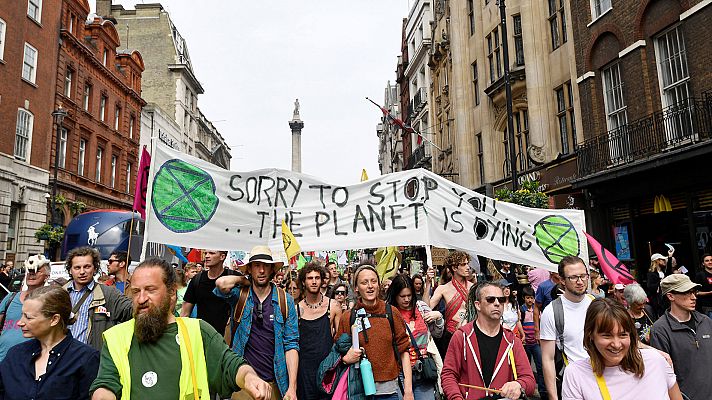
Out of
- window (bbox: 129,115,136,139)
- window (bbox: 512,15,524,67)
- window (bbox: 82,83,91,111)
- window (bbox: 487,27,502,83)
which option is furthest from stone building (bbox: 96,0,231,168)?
window (bbox: 512,15,524,67)

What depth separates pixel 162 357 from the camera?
2.47 meters

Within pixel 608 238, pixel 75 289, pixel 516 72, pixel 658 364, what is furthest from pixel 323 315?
pixel 516 72

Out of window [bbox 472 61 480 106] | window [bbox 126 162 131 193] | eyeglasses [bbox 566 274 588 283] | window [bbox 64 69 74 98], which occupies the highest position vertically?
window [bbox 64 69 74 98]

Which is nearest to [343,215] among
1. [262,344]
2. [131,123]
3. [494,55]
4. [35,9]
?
[262,344]

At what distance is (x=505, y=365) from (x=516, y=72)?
62.0 ft

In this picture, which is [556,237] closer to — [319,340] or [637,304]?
[637,304]

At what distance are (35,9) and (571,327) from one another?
92.8ft

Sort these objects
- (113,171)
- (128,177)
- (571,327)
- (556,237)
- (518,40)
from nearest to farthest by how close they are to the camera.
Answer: (571,327)
(556,237)
(518,40)
(113,171)
(128,177)

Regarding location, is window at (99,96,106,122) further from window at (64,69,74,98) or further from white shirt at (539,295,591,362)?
white shirt at (539,295,591,362)

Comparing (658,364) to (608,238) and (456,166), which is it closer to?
(608,238)

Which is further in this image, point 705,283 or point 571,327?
point 705,283

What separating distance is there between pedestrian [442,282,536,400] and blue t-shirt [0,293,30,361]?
11.8ft

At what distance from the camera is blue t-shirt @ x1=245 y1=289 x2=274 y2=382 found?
4484mm

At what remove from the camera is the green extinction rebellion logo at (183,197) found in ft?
19.5
